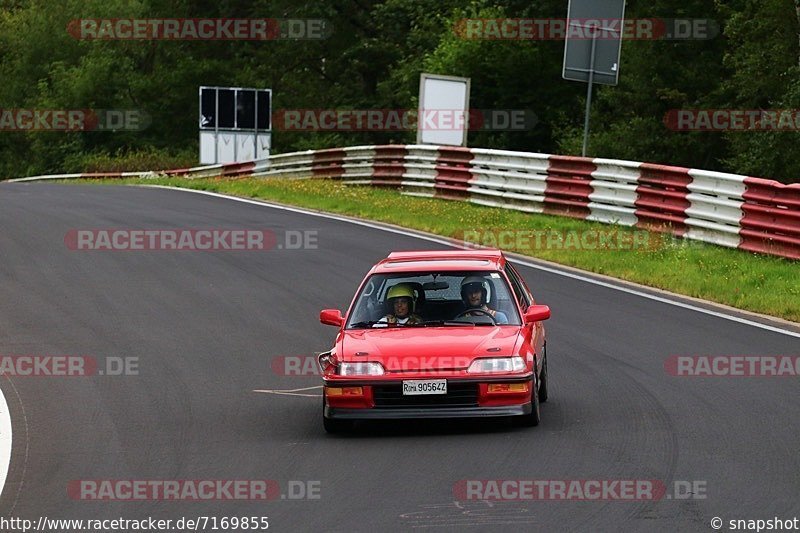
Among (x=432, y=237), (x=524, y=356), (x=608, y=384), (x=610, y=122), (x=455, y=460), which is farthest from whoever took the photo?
(x=610, y=122)

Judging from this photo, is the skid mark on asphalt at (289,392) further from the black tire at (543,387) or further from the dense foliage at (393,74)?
the dense foliage at (393,74)

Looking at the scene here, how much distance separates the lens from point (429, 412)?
33.3 feet

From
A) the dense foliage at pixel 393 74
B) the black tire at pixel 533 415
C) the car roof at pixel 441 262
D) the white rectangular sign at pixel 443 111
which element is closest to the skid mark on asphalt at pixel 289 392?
the car roof at pixel 441 262

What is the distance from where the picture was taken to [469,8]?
141ft

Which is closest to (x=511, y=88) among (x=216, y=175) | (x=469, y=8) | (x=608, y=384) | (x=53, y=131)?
(x=469, y=8)

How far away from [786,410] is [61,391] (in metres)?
5.90

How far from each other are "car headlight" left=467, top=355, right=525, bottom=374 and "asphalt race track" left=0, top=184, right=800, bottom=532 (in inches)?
18.0

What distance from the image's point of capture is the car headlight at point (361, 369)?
10297 mm

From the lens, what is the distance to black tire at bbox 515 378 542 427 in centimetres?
1023

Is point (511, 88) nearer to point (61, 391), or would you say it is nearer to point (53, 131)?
point (61, 391)

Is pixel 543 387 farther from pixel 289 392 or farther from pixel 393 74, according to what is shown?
pixel 393 74

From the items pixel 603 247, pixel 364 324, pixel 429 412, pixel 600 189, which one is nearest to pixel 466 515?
pixel 429 412

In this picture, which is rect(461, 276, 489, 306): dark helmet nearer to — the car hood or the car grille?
the car hood

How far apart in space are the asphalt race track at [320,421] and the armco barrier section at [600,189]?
281cm
